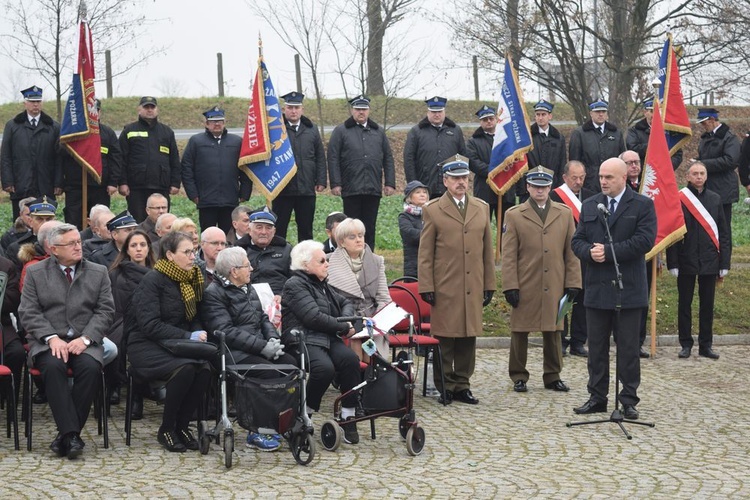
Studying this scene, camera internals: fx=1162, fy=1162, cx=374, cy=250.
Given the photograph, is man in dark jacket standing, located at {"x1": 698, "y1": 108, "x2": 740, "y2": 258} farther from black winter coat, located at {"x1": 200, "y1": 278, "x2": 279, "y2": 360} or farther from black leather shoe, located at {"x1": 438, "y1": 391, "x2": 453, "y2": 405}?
black winter coat, located at {"x1": 200, "y1": 278, "x2": 279, "y2": 360}

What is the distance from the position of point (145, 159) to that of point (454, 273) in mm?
5015

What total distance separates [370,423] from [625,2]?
1685 cm

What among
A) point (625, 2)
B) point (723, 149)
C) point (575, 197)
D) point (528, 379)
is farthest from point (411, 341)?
point (625, 2)

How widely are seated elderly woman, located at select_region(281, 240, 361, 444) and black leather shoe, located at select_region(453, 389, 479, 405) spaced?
1.55 meters

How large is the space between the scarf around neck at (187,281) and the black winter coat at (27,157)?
220 inches

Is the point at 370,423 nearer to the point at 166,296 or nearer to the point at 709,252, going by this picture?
the point at 166,296

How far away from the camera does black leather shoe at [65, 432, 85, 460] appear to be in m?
8.36

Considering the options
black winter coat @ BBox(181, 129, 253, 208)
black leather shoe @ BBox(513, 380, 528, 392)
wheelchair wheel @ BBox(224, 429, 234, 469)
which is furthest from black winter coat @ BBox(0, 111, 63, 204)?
wheelchair wheel @ BBox(224, 429, 234, 469)

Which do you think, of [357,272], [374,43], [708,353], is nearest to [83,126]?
[357,272]

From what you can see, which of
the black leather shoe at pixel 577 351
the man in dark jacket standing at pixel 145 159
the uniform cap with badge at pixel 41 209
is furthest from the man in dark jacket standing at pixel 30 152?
the black leather shoe at pixel 577 351

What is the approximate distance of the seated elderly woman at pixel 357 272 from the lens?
10.3 metres

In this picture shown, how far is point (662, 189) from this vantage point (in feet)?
41.9

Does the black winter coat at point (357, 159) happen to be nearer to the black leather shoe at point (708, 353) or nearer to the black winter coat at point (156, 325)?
the black leather shoe at point (708, 353)

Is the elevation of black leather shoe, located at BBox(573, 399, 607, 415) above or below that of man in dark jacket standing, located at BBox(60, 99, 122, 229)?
below
